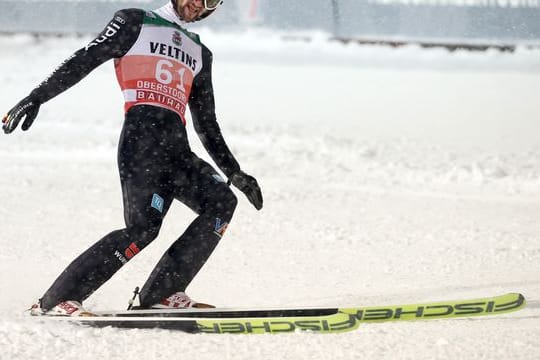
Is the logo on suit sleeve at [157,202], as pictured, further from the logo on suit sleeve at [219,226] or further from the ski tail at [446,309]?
the ski tail at [446,309]

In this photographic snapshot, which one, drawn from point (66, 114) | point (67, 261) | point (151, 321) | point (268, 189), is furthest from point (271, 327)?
point (66, 114)

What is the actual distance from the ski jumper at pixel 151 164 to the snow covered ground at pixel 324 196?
0.32 metres

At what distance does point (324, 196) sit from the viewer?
861 centimetres

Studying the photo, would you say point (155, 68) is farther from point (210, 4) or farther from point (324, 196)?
point (324, 196)

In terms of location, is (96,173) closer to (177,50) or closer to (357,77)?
(357,77)

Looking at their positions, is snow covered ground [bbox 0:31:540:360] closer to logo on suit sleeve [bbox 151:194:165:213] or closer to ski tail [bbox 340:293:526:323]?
ski tail [bbox 340:293:526:323]

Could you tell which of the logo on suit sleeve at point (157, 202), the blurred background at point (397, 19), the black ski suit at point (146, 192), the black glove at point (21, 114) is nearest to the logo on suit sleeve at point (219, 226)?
the black ski suit at point (146, 192)

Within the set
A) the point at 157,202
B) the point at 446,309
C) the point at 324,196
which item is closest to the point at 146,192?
the point at 157,202

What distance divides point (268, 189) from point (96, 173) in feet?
6.97

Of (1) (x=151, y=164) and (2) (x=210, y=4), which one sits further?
(2) (x=210, y=4)

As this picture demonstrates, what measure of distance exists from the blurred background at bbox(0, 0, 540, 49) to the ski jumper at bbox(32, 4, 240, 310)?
21.7 feet

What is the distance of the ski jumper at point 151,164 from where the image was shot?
4.28 metres

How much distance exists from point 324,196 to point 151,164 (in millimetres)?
4407

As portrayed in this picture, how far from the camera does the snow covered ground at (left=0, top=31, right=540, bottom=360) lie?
424 cm
